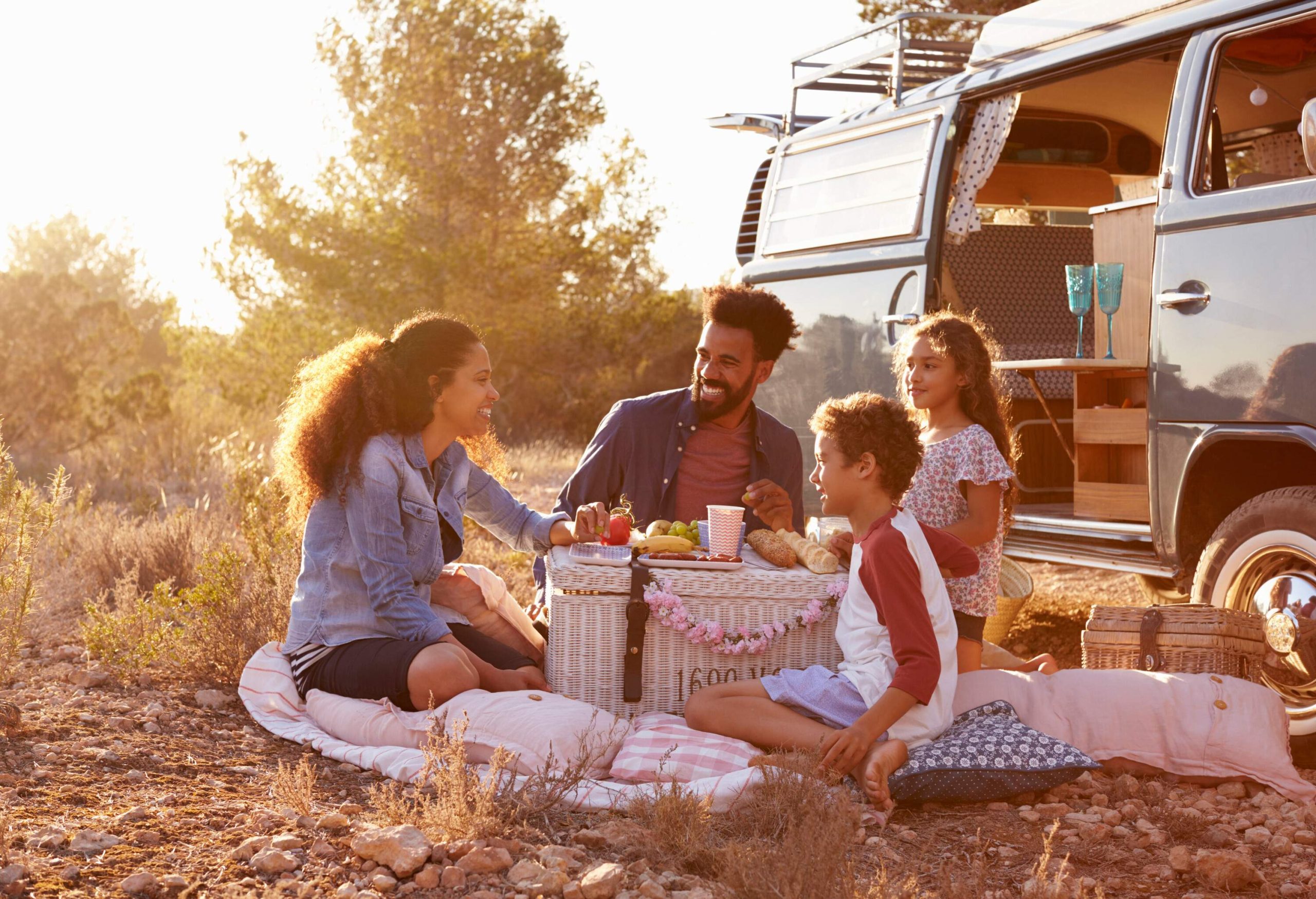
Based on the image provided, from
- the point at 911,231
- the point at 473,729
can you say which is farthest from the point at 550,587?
the point at 911,231

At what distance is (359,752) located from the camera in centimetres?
373

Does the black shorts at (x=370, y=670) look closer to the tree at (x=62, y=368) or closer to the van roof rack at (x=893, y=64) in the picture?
the van roof rack at (x=893, y=64)

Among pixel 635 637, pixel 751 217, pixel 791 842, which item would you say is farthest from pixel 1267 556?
pixel 751 217

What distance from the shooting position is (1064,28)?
206 inches

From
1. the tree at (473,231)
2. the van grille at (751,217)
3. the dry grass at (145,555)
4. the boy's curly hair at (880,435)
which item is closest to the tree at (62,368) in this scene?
the tree at (473,231)

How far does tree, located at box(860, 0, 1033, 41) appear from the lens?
1241cm

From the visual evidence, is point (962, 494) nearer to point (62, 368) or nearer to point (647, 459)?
point (647, 459)

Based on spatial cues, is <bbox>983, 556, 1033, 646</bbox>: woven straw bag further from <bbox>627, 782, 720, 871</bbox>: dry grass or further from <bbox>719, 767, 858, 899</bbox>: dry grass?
<bbox>627, 782, 720, 871</bbox>: dry grass

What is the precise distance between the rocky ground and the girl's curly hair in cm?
113

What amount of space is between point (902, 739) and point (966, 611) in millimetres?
855

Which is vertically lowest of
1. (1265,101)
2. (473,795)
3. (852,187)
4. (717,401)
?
(473,795)

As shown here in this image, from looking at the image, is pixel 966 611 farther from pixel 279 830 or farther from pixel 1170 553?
pixel 279 830

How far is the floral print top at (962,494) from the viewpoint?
4.25 m

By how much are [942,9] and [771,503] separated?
9.86 meters
